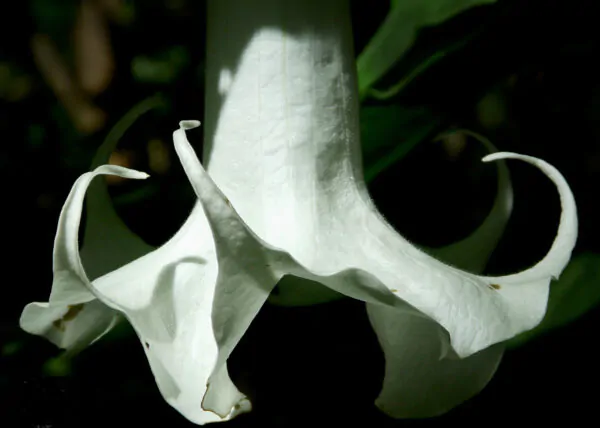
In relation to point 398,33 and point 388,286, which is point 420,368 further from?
point 398,33

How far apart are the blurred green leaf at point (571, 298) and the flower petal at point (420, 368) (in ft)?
0.54

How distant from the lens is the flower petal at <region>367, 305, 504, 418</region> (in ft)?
1.09

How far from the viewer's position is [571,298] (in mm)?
522

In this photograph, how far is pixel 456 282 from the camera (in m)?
0.32

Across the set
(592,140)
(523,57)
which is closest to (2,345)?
(523,57)

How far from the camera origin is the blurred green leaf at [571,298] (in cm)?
51

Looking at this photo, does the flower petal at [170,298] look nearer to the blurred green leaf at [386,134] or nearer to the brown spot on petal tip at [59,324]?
the brown spot on petal tip at [59,324]

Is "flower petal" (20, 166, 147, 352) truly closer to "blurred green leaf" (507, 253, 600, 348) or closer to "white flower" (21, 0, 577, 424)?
"white flower" (21, 0, 577, 424)

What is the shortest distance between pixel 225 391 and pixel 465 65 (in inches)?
11.8

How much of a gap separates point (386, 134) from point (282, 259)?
237mm

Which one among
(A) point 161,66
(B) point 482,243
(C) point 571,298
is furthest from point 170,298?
Result: (A) point 161,66

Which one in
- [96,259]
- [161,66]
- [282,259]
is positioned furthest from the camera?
[161,66]

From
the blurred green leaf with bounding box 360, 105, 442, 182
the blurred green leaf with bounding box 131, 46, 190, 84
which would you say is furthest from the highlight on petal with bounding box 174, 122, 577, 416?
the blurred green leaf with bounding box 131, 46, 190, 84

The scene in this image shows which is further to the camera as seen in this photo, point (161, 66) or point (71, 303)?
point (161, 66)
